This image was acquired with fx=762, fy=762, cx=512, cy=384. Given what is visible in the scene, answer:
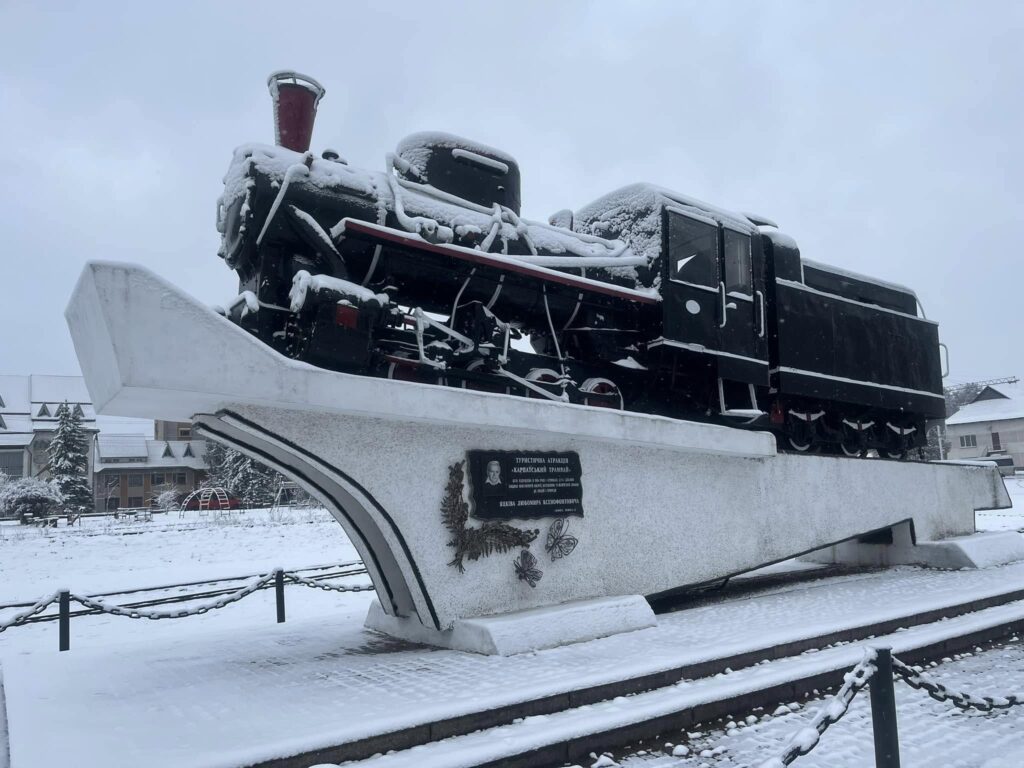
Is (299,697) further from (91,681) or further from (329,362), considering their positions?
(329,362)

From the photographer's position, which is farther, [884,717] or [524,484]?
[524,484]

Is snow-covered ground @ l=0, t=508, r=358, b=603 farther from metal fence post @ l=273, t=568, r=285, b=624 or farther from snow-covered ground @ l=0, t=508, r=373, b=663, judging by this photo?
metal fence post @ l=273, t=568, r=285, b=624

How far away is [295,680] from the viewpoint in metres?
5.04

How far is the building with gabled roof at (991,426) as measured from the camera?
47.9 m

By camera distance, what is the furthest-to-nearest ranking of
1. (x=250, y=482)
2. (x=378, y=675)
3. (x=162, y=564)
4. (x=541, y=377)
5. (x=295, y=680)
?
(x=250, y=482) < (x=162, y=564) < (x=541, y=377) < (x=378, y=675) < (x=295, y=680)

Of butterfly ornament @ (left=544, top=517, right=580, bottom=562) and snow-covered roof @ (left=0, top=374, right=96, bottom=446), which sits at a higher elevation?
snow-covered roof @ (left=0, top=374, right=96, bottom=446)

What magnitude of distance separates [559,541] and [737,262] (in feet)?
13.9

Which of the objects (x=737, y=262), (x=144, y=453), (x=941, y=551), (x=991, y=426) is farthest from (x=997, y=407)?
(x=144, y=453)

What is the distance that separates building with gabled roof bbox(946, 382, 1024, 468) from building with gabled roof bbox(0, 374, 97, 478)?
52.8 m

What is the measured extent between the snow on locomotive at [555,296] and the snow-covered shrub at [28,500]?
2270cm

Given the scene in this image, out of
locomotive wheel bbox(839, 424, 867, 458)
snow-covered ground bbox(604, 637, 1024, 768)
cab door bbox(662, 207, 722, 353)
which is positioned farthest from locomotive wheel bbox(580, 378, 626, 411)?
locomotive wheel bbox(839, 424, 867, 458)

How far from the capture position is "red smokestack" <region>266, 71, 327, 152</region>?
258 inches

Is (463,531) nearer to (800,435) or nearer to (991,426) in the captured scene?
(800,435)

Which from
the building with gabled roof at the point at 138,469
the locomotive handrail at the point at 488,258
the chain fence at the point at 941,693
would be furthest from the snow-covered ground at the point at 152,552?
the building with gabled roof at the point at 138,469
